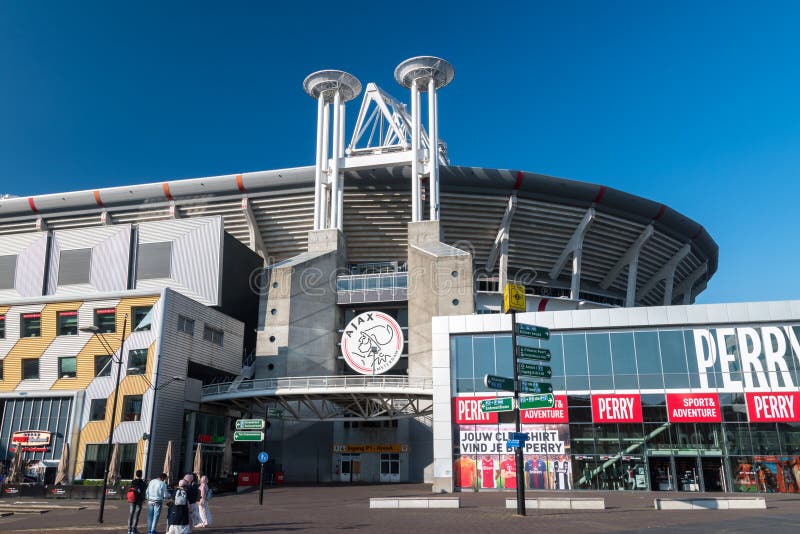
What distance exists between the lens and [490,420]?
120 feet

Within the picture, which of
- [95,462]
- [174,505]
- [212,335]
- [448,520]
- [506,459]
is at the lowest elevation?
[448,520]

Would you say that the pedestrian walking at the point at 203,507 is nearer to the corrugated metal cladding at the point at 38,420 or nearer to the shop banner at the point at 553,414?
the shop banner at the point at 553,414

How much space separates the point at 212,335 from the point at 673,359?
33.4 m

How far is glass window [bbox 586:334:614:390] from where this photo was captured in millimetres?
36125

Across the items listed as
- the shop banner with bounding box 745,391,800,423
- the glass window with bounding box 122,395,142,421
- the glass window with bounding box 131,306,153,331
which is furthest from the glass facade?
the glass window with bounding box 131,306,153,331

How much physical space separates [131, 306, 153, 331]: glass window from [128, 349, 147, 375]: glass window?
5.53 feet

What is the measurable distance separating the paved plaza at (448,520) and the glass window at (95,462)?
13881mm

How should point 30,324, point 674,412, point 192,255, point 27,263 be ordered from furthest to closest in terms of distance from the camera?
point 27,263
point 192,255
point 30,324
point 674,412

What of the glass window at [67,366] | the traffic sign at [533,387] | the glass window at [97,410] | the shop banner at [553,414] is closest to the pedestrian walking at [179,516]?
the traffic sign at [533,387]

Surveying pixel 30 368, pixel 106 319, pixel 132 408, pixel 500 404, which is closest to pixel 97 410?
pixel 132 408

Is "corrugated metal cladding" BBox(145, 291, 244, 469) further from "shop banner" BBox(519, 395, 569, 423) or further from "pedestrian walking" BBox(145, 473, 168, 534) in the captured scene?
"pedestrian walking" BBox(145, 473, 168, 534)

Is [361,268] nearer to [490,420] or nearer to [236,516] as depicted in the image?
[490,420]

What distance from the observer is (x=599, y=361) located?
36500 millimetres

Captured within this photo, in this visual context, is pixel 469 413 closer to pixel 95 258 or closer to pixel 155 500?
pixel 155 500
